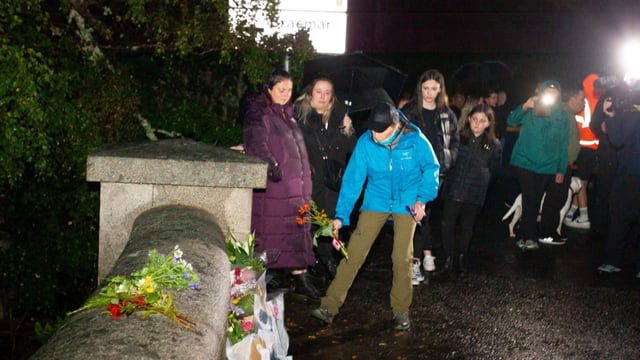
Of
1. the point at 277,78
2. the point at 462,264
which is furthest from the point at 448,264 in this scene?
the point at 277,78

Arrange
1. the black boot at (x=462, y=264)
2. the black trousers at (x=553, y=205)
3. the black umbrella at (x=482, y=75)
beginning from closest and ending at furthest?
the black boot at (x=462, y=264) → the black trousers at (x=553, y=205) → the black umbrella at (x=482, y=75)

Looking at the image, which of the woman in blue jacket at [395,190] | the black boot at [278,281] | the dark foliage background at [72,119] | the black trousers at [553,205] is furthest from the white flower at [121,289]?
the black trousers at [553,205]

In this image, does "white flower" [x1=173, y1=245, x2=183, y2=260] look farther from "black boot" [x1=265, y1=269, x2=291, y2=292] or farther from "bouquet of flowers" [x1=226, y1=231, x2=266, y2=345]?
"black boot" [x1=265, y1=269, x2=291, y2=292]

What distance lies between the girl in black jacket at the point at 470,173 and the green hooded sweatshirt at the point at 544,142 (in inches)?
55.5

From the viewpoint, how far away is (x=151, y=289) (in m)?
2.96

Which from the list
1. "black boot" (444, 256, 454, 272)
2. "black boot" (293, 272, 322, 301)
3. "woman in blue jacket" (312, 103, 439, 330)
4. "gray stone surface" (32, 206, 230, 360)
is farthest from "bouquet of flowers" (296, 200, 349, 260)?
"black boot" (444, 256, 454, 272)

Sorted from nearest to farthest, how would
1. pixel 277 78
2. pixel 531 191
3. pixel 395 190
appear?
pixel 395 190, pixel 277 78, pixel 531 191

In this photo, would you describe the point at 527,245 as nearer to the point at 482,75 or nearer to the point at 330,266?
the point at 330,266

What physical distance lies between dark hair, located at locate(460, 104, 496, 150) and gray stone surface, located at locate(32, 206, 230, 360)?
4421mm

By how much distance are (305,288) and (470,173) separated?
6.84ft

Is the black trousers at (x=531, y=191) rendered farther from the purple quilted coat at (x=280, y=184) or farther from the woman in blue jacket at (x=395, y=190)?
the woman in blue jacket at (x=395, y=190)

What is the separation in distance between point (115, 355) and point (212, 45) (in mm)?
7314

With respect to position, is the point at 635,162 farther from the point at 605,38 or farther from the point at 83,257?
the point at 605,38

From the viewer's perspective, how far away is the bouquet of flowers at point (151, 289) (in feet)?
9.31
